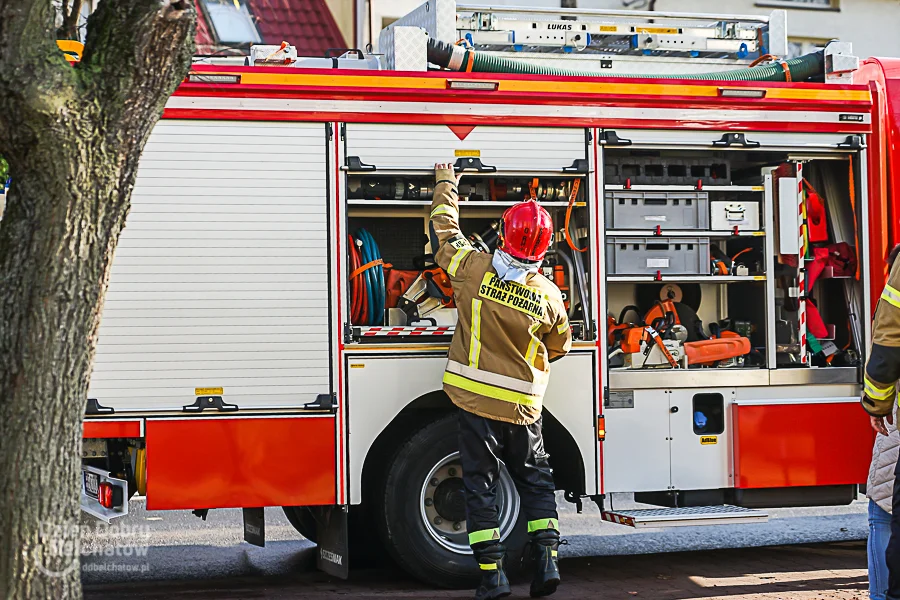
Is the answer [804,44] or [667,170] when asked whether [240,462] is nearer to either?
[667,170]

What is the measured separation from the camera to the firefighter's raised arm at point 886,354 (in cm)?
476

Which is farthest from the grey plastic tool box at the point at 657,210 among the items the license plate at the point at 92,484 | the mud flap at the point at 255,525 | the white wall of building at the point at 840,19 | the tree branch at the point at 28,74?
the white wall of building at the point at 840,19

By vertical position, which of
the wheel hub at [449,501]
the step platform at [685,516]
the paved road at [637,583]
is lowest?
the paved road at [637,583]

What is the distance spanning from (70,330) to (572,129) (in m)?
3.54

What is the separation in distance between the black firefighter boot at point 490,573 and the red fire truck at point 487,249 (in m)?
0.48

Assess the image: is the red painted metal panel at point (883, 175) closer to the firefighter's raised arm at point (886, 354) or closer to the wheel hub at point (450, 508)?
the firefighter's raised arm at point (886, 354)

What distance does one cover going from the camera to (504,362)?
612 cm

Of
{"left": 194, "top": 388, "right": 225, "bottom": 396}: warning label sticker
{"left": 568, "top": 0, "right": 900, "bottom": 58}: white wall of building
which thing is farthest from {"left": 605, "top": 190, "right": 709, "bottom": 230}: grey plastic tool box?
{"left": 568, "top": 0, "right": 900, "bottom": 58}: white wall of building

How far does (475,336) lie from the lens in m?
6.14

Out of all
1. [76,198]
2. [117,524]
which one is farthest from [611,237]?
[117,524]

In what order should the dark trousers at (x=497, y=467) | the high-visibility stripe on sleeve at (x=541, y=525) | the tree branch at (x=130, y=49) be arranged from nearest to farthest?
the tree branch at (x=130, y=49) < the dark trousers at (x=497, y=467) < the high-visibility stripe on sleeve at (x=541, y=525)

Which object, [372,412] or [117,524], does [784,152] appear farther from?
[117,524]

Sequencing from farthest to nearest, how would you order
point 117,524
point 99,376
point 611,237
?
point 117,524 < point 611,237 < point 99,376

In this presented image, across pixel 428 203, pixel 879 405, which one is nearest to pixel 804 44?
pixel 428 203
